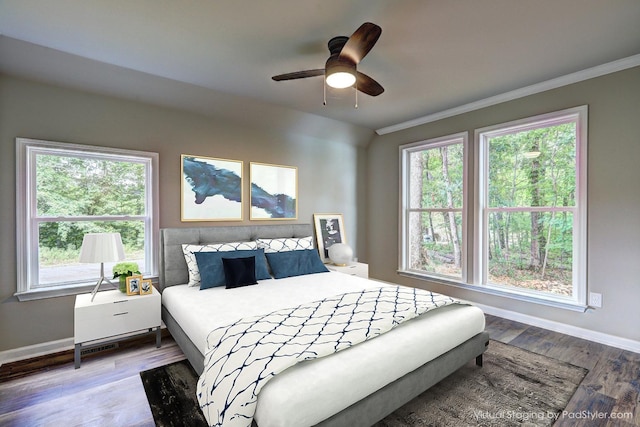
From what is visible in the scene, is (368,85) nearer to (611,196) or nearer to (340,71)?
(340,71)

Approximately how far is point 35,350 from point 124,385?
3.91 ft

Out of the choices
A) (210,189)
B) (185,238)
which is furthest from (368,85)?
(185,238)

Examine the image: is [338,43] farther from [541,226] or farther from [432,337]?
[541,226]

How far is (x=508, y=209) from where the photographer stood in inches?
143

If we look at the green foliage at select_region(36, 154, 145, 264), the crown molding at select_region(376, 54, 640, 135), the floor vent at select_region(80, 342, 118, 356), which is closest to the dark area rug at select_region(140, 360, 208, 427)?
the floor vent at select_region(80, 342, 118, 356)

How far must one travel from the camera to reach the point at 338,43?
229 centimetres

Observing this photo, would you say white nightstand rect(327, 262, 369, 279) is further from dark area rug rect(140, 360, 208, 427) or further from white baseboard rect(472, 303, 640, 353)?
dark area rug rect(140, 360, 208, 427)

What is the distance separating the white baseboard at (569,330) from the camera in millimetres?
2791

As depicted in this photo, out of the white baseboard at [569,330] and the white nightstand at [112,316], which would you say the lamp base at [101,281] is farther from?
the white baseboard at [569,330]

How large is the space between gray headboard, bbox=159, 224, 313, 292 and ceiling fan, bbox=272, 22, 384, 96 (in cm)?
199

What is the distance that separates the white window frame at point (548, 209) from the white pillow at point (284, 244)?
2.26 meters

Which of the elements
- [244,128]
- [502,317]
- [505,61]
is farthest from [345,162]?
[502,317]

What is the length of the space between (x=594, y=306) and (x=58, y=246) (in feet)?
17.4

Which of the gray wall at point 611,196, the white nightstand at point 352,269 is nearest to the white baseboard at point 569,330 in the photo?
the gray wall at point 611,196
